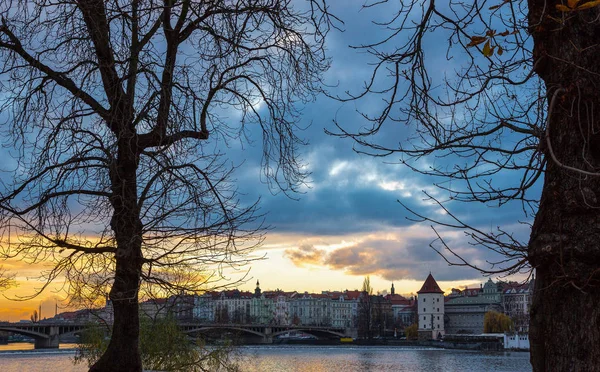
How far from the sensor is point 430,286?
113 metres

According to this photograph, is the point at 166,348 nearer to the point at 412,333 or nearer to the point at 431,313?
the point at 412,333

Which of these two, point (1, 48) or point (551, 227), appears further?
point (1, 48)

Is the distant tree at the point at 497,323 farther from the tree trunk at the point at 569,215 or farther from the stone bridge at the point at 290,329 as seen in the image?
the tree trunk at the point at 569,215

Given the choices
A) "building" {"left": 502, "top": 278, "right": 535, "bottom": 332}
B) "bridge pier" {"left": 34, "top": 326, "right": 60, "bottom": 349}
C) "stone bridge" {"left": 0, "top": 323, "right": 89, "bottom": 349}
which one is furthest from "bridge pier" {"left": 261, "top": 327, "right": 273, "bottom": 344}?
"building" {"left": 502, "top": 278, "right": 535, "bottom": 332}

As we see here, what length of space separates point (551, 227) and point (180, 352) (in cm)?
1278

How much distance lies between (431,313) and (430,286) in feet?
20.8

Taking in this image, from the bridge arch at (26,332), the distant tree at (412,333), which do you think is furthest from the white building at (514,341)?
the bridge arch at (26,332)

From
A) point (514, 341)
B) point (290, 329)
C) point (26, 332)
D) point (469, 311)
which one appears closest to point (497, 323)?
point (514, 341)

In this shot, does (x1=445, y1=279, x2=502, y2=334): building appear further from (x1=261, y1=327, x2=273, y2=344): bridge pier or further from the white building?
(x1=261, y1=327, x2=273, y2=344): bridge pier

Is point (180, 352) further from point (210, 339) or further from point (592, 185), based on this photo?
point (592, 185)

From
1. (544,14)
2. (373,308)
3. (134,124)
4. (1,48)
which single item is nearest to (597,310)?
(544,14)

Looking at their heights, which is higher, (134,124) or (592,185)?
(134,124)

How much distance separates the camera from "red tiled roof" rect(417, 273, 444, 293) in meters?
111

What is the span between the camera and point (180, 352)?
14719 mm
